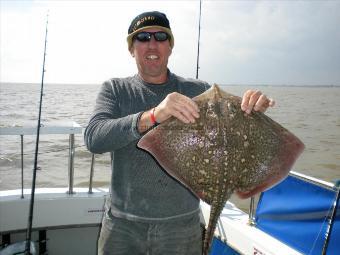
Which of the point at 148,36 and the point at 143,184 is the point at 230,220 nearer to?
the point at 143,184

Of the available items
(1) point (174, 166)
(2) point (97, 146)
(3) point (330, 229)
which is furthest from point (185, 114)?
(3) point (330, 229)

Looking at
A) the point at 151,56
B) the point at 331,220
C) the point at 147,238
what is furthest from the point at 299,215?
the point at 151,56

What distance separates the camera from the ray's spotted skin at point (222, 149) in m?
2.18

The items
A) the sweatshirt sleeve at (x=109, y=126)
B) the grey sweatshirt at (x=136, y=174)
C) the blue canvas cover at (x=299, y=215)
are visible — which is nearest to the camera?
the sweatshirt sleeve at (x=109, y=126)

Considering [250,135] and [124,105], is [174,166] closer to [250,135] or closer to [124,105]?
[250,135]

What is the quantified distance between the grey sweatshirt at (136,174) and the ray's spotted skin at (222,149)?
564 millimetres

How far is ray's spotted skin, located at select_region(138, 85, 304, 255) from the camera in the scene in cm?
218

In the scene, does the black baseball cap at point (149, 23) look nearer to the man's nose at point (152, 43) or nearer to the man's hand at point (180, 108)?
the man's nose at point (152, 43)

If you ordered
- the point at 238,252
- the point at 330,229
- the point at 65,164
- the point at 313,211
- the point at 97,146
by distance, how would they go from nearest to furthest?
the point at 97,146, the point at 330,229, the point at 313,211, the point at 238,252, the point at 65,164

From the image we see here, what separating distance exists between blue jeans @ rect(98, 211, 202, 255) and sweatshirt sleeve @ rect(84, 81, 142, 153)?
69 cm

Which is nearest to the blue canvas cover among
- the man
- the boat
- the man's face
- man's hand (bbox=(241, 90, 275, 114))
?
the boat

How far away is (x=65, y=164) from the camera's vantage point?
605 inches

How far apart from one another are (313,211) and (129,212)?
209 cm

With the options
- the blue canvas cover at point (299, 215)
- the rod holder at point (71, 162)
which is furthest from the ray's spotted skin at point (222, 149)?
the rod holder at point (71, 162)
